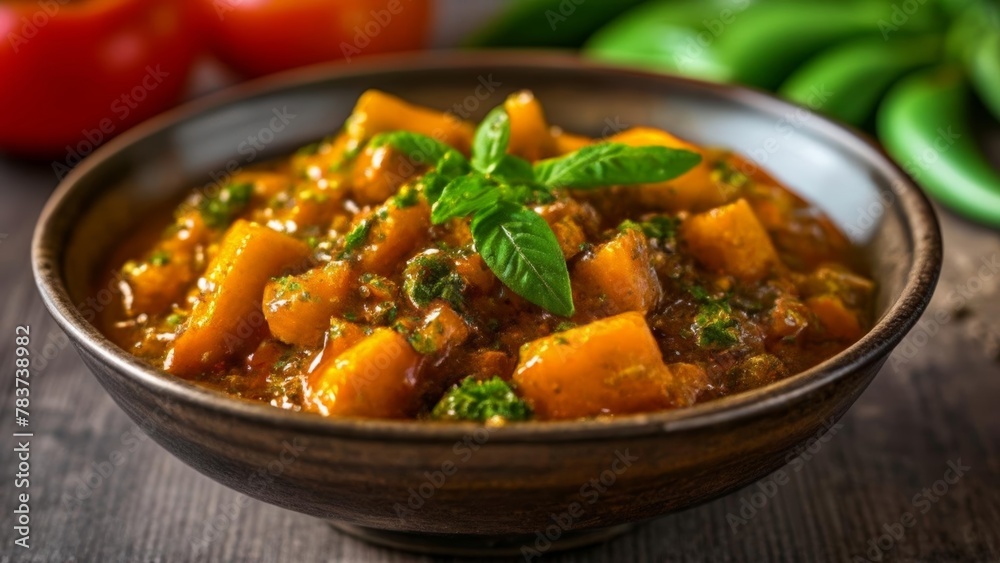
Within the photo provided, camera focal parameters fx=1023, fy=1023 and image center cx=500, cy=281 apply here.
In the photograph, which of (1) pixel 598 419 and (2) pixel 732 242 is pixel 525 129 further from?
(1) pixel 598 419

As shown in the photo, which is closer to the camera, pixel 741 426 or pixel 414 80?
pixel 741 426

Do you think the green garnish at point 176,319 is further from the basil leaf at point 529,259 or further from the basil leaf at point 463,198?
the basil leaf at point 529,259

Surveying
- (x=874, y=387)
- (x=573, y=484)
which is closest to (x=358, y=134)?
(x=573, y=484)

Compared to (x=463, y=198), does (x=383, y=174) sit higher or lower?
lower

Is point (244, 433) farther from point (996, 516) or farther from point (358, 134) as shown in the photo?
point (996, 516)

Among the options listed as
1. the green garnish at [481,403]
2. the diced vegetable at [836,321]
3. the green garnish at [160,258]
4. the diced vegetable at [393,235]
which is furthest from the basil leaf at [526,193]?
the green garnish at [160,258]

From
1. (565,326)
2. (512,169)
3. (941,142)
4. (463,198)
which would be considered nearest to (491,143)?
(512,169)

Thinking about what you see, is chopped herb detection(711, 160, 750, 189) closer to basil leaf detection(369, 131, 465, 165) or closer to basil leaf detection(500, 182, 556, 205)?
Answer: basil leaf detection(500, 182, 556, 205)
